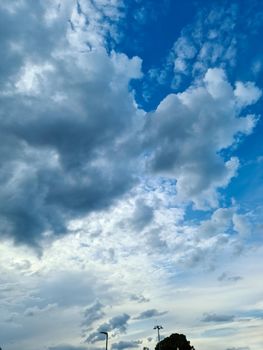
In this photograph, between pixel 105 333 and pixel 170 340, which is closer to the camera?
pixel 105 333

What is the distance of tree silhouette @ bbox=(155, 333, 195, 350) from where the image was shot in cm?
10469

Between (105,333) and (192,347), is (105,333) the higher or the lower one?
the lower one

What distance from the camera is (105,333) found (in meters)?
58.6

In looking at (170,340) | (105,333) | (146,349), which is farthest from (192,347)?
(105,333)

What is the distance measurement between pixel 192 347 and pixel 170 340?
254 inches

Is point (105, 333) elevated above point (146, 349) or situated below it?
below

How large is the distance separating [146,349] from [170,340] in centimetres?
868

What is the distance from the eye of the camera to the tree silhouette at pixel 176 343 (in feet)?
343

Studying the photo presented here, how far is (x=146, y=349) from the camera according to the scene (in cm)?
11025

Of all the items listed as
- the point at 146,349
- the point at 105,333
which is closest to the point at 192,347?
the point at 146,349

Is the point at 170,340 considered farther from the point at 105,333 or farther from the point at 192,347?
the point at 105,333

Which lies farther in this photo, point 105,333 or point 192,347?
point 192,347

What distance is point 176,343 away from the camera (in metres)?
105

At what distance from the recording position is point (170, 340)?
106562 millimetres
